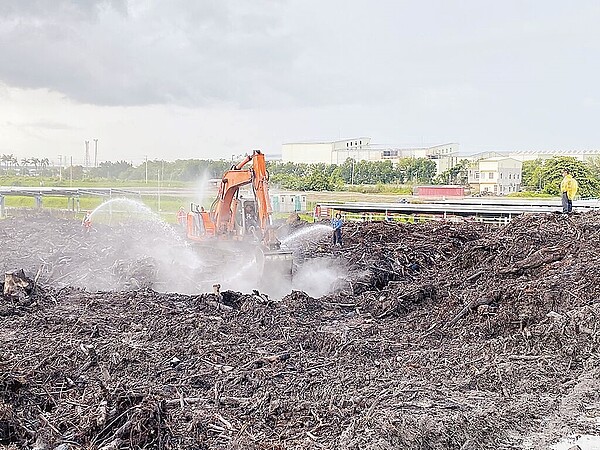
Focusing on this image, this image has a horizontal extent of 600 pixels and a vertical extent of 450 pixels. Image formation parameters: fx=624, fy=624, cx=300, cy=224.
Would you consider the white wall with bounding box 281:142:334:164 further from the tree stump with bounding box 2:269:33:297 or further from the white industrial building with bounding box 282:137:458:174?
the tree stump with bounding box 2:269:33:297

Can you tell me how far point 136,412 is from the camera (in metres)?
5.32

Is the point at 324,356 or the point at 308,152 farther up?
the point at 308,152

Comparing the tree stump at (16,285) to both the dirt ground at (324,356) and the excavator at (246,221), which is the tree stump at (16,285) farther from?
the excavator at (246,221)

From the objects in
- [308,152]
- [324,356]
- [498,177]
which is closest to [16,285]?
[324,356]

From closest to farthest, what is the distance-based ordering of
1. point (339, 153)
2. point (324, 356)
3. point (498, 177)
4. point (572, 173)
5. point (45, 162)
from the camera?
1. point (324, 356)
2. point (572, 173)
3. point (498, 177)
4. point (45, 162)
5. point (339, 153)

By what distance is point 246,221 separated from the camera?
A: 13773mm

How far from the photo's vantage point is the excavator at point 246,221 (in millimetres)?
12180

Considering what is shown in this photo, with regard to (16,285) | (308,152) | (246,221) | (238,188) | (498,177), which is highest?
(308,152)

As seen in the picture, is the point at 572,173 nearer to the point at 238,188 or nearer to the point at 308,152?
the point at 238,188

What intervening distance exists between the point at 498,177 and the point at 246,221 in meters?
52.3

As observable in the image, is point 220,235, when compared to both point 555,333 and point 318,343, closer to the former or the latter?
point 318,343

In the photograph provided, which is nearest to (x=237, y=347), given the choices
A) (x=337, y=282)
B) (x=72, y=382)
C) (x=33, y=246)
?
(x=72, y=382)

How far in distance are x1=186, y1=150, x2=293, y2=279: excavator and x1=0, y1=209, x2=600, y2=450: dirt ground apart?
3.95 ft

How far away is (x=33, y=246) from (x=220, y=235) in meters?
8.05
